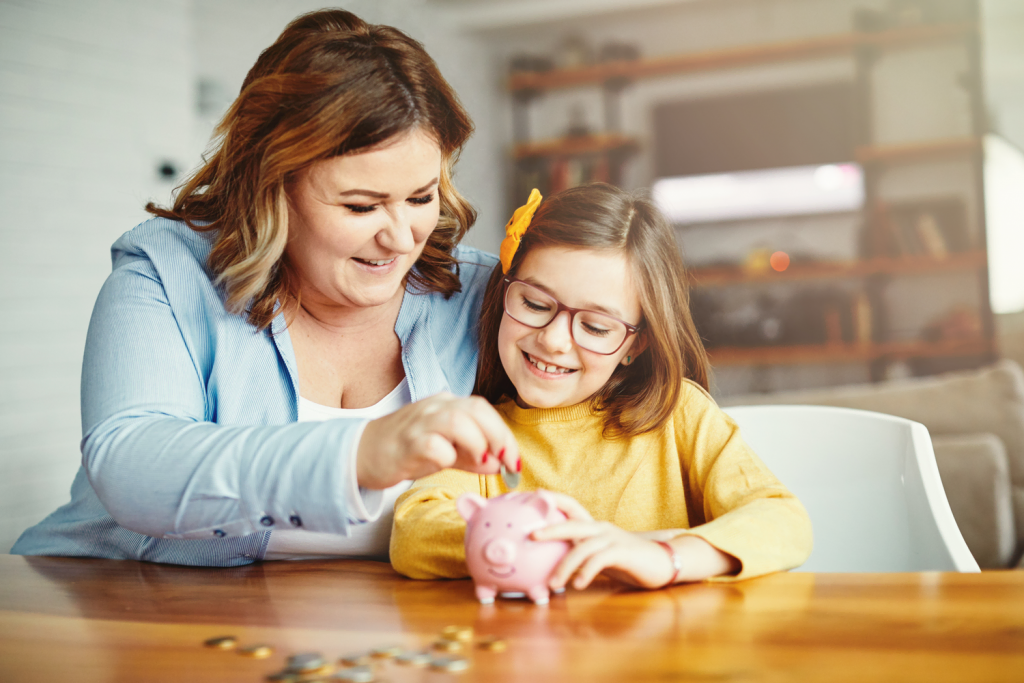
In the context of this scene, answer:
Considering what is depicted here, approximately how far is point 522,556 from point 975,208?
17.9ft

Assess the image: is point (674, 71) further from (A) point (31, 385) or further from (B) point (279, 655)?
(B) point (279, 655)

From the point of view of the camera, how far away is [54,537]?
3.98ft

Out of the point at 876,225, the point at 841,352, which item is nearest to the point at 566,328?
the point at 841,352

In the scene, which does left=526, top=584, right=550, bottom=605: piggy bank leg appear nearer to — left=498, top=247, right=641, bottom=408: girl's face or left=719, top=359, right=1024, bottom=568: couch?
left=498, top=247, right=641, bottom=408: girl's face

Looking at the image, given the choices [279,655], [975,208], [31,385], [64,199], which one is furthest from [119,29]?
[975,208]

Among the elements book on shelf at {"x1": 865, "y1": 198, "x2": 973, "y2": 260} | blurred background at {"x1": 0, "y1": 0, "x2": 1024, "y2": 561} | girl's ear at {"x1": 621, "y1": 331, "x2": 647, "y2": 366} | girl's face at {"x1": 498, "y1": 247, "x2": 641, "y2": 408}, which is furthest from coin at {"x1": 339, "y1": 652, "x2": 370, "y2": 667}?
book on shelf at {"x1": 865, "y1": 198, "x2": 973, "y2": 260}

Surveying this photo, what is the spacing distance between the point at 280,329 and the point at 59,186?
2.57 m

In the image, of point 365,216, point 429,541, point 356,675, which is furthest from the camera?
point 365,216

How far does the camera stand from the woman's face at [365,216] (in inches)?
41.4

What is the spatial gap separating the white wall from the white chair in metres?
2.49

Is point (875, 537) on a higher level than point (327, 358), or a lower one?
lower

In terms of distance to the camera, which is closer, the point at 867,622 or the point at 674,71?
the point at 867,622

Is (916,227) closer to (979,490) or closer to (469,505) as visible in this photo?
(979,490)

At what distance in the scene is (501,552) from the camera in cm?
80
